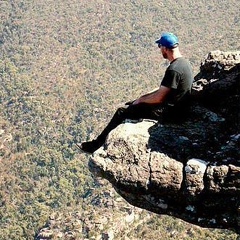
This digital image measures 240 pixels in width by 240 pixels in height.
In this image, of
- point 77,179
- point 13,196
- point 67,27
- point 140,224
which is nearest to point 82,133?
point 77,179

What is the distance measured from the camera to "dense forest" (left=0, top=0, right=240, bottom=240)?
255 feet

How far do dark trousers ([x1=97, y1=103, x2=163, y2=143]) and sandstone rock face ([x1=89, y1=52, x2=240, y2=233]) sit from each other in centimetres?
16

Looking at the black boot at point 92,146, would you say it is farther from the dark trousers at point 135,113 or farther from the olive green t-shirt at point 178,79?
the olive green t-shirt at point 178,79

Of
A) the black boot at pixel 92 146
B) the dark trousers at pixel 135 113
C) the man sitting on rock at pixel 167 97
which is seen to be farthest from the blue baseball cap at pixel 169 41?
the black boot at pixel 92 146

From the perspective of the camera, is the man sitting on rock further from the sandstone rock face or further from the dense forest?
the dense forest

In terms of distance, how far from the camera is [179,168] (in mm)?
5953

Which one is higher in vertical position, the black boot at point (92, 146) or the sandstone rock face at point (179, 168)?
the black boot at point (92, 146)

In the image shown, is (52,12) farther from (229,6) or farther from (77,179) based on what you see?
(77,179)

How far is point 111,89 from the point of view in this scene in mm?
131500

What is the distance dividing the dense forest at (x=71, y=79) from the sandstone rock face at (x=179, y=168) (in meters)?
25.4

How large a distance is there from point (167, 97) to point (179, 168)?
1049mm

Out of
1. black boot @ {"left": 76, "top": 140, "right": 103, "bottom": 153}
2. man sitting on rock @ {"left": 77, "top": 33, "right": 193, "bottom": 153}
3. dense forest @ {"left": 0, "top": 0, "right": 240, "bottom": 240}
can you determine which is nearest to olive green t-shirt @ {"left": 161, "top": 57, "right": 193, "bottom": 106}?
man sitting on rock @ {"left": 77, "top": 33, "right": 193, "bottom": 153}

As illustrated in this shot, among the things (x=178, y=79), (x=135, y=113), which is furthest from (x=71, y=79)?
(x=178, y=79)

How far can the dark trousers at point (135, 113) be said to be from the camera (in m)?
6.72
